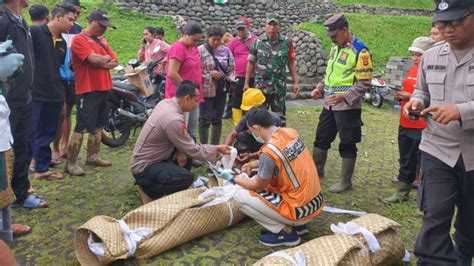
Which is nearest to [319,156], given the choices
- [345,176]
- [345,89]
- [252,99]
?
[345,176]

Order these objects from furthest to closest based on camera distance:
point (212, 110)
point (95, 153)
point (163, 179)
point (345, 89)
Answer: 1. point (212, 110)
2. point (95, 153)
3. point (345, 89)
4. point (163, 179)

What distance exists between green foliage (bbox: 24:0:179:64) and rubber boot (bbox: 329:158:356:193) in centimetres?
938

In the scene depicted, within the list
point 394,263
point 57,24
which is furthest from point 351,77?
point 57,24

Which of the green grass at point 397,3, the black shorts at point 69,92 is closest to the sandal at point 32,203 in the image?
the black shorts at point 69,92

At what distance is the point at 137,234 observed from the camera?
3.21 metres

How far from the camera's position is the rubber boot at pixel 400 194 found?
15.3 ft

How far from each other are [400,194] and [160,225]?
9.43 ft

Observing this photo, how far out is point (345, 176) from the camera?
489 centimetres

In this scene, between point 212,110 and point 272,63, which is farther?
point 212,110

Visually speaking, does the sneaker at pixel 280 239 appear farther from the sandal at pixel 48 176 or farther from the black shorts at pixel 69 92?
the black shorts at pixel 69 92

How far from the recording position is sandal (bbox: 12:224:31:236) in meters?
3.67

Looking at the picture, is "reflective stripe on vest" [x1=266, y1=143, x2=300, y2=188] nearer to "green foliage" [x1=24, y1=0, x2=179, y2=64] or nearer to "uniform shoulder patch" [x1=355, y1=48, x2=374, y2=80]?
"uniform shoulder patch" [x1=355, y1=48, x2=374, y2=80]

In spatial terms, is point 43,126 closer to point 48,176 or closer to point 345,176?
point 48,176

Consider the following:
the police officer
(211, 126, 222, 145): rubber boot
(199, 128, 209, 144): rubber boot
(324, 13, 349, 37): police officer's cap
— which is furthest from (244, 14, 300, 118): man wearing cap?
(324, 13, 349, 37): police officer's cap
